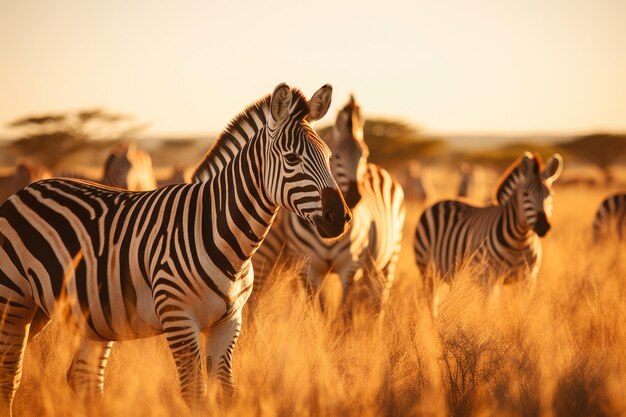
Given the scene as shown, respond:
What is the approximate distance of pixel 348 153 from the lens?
290 inches

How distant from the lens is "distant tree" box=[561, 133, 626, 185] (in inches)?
1382

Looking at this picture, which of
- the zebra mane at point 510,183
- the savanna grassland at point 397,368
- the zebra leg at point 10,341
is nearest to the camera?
the savanna grassland at point 397,368

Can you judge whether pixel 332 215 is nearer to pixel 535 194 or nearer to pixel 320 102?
pixel 320 102

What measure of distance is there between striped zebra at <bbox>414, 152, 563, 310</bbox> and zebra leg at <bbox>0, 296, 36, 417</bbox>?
11.7ft

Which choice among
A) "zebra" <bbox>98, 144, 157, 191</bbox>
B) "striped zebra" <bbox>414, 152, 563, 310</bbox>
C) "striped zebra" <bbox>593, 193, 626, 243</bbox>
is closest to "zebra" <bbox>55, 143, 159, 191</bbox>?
"zebra" <bbox>98, 144, 157, 191</bbox>

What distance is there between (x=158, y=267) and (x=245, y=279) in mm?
468

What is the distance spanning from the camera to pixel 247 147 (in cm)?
395

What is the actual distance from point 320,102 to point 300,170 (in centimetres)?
51

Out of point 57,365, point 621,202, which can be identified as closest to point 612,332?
point 57,365

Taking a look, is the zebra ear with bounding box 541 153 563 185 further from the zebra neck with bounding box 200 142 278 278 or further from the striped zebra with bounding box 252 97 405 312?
the zebra neck with bounding box 200 142 278 278

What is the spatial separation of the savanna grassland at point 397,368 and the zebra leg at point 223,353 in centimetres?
10

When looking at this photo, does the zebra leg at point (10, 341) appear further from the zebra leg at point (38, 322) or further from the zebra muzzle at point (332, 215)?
the zebra muzzle at point (332, 215)

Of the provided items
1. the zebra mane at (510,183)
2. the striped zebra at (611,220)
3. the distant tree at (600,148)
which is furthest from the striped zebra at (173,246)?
the distant tree at (600,148)

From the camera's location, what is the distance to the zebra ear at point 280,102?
3.71 meters
